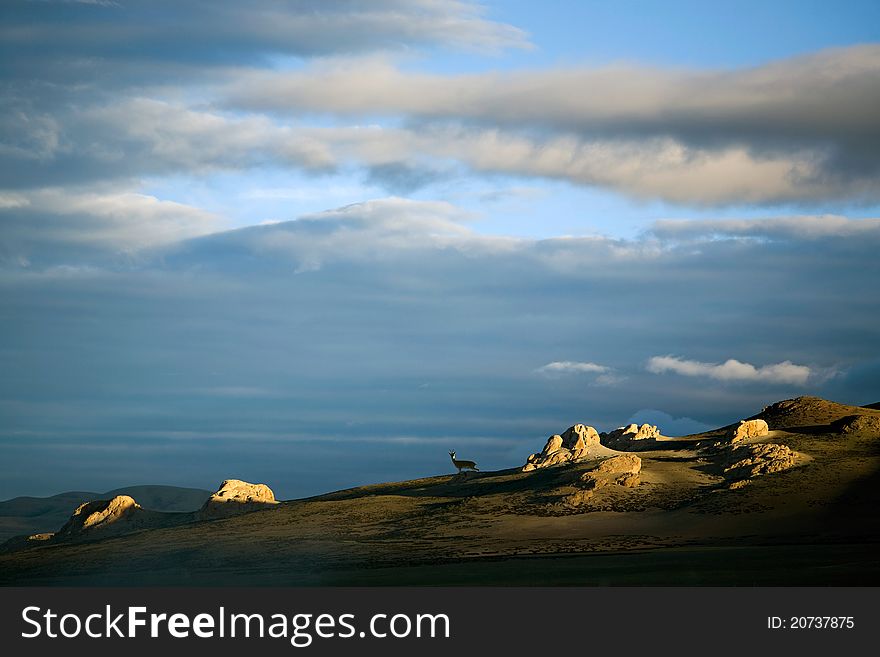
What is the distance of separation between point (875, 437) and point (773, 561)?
57.9m

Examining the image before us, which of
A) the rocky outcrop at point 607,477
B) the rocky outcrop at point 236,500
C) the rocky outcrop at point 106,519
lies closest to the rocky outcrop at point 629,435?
the rocky outcrop at point 607,477

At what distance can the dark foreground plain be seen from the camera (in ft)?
261

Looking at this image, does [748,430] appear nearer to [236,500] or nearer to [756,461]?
[756,461]

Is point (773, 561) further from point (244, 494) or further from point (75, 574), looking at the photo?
point (244, 494)

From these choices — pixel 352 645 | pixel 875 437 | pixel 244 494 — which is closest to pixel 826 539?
pixel 875 437

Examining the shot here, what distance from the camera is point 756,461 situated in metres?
121

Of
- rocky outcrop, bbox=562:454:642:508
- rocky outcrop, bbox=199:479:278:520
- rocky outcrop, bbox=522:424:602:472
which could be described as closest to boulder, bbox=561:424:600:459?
rocky outcrop, bbox=522:424:602:472

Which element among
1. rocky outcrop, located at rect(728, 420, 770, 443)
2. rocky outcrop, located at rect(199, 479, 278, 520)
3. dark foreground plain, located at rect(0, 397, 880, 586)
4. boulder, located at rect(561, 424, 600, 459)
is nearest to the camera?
dark foreground plain, located at rect(0, 397, 880, 586)

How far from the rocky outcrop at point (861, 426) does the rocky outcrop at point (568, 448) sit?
99.8ft

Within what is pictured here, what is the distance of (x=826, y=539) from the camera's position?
92188 millimetres

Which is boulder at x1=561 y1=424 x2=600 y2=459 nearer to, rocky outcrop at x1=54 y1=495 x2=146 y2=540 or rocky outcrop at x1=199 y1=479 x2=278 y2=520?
rocky outcrop at x1=199 y1=479 x2=278 y2=520

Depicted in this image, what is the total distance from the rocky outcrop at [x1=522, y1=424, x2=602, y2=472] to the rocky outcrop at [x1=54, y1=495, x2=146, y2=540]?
58.9m

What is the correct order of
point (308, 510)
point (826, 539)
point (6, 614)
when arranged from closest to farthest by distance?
1. point (6, 614)
2. point (826, 539)
3. point (308, 510)

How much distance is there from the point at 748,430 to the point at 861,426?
1359 cm
